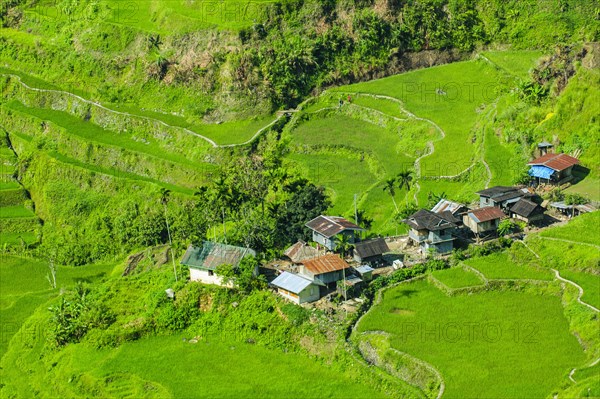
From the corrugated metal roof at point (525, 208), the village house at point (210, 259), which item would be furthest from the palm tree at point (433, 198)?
the village house at point (210, 259)

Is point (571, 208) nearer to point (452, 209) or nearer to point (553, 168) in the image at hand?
point (553, 168)

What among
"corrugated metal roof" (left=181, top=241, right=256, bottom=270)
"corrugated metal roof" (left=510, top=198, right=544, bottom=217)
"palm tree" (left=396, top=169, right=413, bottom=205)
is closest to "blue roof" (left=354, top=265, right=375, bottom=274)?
"corrugated metal roof" (left=181, top=241, right=256, bottom=270)

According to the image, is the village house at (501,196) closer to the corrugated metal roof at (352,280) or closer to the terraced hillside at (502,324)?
the terraced hillside at (502,324)

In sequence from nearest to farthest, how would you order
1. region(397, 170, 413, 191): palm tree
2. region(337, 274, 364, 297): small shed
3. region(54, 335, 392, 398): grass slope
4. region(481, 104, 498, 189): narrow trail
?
region(54, 335, 392, 398): grass slope, region(337, 274, 364, 297): small shed, region(481, 104, 498, 189): narrow trail, region(397, 170, 413, 191): palm tree

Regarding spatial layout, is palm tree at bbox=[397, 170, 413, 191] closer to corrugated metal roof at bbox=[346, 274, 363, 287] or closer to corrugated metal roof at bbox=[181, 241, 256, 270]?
corrugated metal roof at bbox=[346, 274, 363, 287]

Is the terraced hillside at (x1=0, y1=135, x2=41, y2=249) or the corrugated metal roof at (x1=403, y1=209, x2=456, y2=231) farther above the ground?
the corrugated metal roof at (x1=403, y1=209, x2=456, y2=231)
